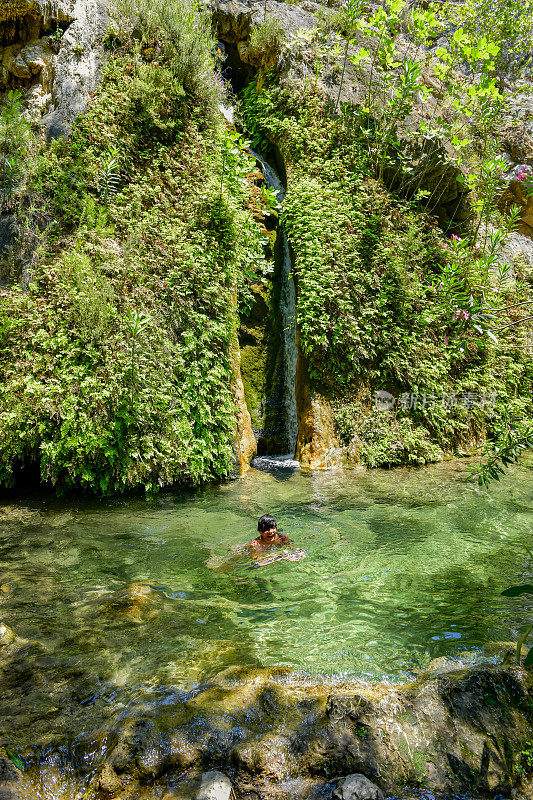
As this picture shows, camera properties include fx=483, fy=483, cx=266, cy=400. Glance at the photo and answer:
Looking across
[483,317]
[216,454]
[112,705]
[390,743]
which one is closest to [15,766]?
[112,705]

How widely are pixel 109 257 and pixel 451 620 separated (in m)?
6.49

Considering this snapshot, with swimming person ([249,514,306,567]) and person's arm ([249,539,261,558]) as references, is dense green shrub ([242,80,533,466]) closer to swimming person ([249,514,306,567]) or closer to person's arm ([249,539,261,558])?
swimming person ([249,514,306,567])

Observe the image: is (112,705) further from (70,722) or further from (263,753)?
(263,753)

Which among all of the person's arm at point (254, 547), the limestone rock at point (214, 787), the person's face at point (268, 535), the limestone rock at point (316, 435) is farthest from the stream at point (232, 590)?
the limestone rock at point (316, 435)

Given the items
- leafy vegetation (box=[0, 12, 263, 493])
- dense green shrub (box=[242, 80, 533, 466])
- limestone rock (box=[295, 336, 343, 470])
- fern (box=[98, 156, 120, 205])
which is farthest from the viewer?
dense green shrub (box=[242, 80, 533, 466])

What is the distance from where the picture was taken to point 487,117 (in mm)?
9711

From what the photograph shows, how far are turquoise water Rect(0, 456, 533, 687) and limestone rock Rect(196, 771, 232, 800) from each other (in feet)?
2.46

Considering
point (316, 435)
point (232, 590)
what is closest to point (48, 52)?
point (316, 435)

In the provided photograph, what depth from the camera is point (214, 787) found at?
2322 mm

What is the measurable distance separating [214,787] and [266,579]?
248 cm

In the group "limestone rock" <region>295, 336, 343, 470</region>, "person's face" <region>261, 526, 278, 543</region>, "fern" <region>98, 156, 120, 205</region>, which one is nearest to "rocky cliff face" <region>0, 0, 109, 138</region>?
"fern" <region>98, 156, 120, 205</region>

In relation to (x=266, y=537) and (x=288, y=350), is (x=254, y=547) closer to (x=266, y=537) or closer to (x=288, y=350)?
(x=266, y=537)

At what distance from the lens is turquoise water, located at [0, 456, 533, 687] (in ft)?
11.3

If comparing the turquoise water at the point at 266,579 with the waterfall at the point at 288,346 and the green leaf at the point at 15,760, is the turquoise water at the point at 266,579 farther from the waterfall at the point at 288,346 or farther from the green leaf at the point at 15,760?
→ the waterfall at the point at 288,346
